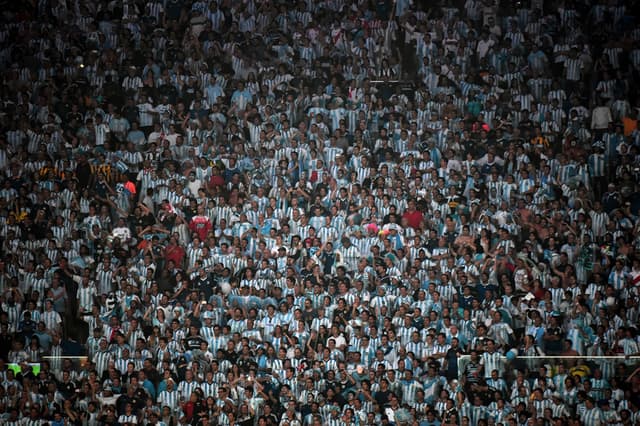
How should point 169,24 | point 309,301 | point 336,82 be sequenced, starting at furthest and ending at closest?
point 169,24, point 336,82, point 309,301

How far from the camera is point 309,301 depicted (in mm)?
17297

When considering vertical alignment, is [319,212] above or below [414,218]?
above

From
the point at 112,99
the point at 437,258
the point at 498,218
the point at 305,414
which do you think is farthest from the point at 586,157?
the point at 112,99

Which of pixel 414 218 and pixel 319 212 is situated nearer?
pixel 414 218

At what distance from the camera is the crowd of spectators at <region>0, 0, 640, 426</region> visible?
52.9ft

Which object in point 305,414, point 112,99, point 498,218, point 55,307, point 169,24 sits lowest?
point 305,414

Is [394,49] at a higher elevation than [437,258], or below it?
higher

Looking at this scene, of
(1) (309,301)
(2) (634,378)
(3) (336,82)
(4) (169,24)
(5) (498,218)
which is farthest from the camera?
(4) (169,24)

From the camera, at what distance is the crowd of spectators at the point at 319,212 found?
16.1m

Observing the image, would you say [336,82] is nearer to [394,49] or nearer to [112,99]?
[394,49]

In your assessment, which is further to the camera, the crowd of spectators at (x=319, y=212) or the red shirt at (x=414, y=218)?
the red shirt at (x=414, y=218)

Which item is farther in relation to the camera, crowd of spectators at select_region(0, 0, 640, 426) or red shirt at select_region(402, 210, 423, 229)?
red shirt at select_region(402, 210, 423, 229)

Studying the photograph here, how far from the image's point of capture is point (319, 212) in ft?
62.4

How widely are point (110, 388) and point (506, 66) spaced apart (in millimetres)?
10077
